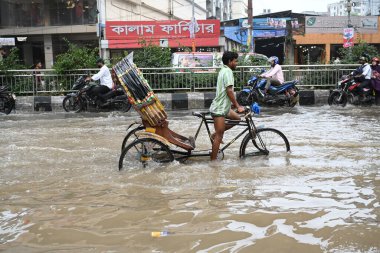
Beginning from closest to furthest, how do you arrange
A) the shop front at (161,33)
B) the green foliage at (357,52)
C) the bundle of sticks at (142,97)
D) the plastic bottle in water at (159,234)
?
1. the plastic bottle in water at (159,234)
2. the bundle of sticks at (142,97)
3. the green foliage at (357,52)
4. the shop front at (161,33)

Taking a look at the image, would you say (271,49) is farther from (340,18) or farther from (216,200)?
(216,200)

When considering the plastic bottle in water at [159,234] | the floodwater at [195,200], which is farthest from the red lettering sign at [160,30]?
the plastic bottle in water at [159,234]

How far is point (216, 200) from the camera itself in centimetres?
468

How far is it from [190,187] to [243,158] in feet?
4.92

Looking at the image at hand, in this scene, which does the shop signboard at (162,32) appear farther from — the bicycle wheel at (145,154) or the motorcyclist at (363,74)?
the bicycle wheel at (145,154)

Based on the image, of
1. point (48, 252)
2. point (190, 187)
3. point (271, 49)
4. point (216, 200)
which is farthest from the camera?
point (271, 49)

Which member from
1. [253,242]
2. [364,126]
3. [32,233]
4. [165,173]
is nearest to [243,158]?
[165,173]

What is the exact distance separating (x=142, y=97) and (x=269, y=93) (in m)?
7.55

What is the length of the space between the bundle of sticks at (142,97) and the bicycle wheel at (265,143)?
4.27 ft

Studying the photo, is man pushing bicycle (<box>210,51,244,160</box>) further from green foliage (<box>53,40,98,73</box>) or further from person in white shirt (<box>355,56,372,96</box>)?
green foliage (<box>53,40,98,73</box>)

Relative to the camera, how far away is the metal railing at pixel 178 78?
13.7 m

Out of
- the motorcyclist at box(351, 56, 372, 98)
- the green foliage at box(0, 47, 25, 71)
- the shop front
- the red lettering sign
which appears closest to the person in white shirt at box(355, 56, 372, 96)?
the motorcyclist at box(351, 56, 372, 98)

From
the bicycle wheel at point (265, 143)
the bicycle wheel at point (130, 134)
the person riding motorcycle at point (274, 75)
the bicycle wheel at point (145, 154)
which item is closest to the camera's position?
the bicycle wheel at point (145, 154)

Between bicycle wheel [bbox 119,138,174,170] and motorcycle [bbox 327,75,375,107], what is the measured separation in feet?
27.4
